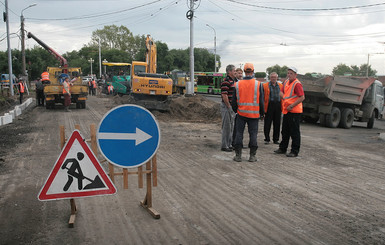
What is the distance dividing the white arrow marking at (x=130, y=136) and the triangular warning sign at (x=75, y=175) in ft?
0.74

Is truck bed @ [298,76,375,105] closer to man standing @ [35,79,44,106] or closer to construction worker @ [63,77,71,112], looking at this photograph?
construction worker @ [63,77,71,112]

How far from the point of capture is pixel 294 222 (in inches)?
175

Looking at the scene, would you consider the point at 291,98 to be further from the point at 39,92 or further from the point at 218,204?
the point at 39,92

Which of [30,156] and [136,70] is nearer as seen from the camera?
[30,156]

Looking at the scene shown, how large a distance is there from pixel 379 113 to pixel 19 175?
52.9ft

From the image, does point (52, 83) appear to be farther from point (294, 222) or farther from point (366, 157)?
point (294, 222)

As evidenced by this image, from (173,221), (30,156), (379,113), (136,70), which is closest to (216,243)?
(173,221)

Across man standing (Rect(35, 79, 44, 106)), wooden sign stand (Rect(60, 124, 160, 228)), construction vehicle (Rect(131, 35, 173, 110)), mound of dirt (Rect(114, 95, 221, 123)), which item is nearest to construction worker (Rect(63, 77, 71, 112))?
man standing (Rect(35, 79, 44, 106))

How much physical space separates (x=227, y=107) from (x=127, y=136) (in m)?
4.56

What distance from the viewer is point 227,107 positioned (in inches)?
331

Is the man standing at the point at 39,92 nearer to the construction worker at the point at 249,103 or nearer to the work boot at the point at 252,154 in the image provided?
the construction worker at the point at 249,103

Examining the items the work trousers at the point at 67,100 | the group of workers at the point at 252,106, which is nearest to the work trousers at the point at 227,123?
the group of workers at the point at 252,106

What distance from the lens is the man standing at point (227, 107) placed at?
8.38 m

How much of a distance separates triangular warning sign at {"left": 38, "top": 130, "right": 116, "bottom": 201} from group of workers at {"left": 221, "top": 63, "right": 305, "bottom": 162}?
13.1 feet
